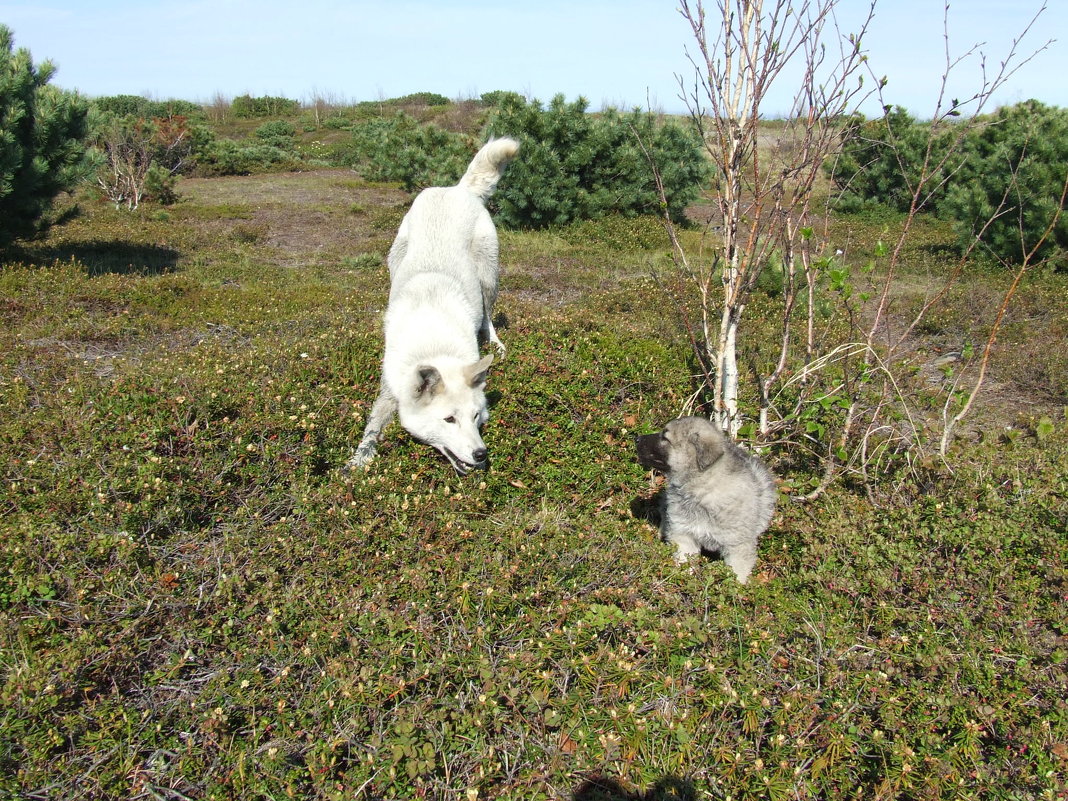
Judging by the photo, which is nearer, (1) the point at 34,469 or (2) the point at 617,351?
(1) the point at 34,469

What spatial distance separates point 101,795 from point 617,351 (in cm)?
550

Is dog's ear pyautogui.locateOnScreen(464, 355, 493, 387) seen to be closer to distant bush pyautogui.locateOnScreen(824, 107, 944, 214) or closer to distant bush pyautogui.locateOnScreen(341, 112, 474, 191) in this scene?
distant bush pyautogui.locateOnScreen(341, 112, 474, 191)

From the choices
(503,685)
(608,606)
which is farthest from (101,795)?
(608,606)

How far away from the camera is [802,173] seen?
16.5 ft

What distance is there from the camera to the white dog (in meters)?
5.05

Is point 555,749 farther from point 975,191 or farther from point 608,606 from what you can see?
point 975,191

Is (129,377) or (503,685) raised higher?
(129,377)

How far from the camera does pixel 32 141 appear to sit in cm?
982

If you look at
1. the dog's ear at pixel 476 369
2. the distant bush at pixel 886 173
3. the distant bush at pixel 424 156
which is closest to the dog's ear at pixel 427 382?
the dog's ear at pixel 476 369

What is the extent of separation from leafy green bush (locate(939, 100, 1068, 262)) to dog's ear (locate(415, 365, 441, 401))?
358 inches

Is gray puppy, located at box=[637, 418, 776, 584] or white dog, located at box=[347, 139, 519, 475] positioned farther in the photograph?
white dog, located at box=[347, 139, 519, 475]

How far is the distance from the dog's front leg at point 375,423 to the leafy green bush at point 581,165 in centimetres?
1000

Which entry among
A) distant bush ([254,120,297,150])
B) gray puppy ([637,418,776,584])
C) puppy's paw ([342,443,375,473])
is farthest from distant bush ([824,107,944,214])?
distant bush ([254,120,297,150])

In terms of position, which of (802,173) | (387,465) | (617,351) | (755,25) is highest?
(755,25)
